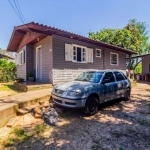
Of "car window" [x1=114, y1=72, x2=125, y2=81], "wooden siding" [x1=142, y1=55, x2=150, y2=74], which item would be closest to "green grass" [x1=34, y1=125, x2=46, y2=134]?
"car window" [x1=114, y1=72, x2=125, y2=81]

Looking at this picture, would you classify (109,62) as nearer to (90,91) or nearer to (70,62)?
(70,62)

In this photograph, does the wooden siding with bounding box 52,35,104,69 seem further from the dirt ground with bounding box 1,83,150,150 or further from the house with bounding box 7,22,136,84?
the dirt ground with bounding box 1,83,150,150

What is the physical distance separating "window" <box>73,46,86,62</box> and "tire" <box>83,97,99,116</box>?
527cm

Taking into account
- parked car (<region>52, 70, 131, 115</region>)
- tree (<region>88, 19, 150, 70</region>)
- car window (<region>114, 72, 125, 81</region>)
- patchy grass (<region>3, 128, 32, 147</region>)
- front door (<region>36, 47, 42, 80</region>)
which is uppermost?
tree (<region>88, 19, 150, 70</region>)

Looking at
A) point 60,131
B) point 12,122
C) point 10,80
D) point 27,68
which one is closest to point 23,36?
point 27,68

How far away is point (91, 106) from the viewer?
4.62 metres

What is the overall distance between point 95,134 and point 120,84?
3.26m

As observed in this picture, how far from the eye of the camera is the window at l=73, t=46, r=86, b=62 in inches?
373

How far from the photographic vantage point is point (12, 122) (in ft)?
13.0

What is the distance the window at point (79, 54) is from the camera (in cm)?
946

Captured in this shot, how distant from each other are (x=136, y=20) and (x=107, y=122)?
2593 cm

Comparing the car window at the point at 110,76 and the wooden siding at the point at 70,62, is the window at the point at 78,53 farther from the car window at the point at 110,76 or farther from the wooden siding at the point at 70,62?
the car window at the point at 110,76

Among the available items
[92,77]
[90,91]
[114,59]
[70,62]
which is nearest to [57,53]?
[70,62]

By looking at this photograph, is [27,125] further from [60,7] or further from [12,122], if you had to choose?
[60,7]
